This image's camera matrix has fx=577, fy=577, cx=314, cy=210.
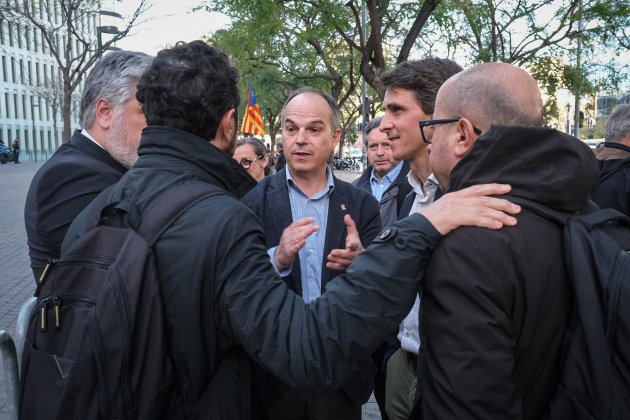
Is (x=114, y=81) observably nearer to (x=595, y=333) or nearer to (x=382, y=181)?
(x=595, y=333)

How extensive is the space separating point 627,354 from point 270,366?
0.87 m

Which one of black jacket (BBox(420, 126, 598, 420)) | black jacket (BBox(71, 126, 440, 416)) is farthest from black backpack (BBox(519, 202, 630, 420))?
black jacket (BBox(71, 126, 440, 416))

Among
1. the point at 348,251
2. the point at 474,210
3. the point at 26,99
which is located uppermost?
the point at 26,99

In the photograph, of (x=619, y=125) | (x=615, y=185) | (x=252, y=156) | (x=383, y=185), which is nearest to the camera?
(x=615, y=185)

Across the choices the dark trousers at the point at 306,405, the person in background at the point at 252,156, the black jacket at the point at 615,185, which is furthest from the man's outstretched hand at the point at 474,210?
the person in background at the point at 252,156

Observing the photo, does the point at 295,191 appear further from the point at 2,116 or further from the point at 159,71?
the point at 2,116

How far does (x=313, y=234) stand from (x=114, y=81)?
3.62ft

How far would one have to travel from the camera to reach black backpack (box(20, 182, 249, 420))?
1.50m

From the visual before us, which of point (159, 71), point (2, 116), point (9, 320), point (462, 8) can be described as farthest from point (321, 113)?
point (2, 116)

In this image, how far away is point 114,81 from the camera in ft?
8.12

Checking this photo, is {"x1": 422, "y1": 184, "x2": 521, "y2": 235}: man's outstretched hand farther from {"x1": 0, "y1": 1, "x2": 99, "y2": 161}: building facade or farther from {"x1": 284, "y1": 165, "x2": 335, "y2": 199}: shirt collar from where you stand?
{"x1": 0, "y1": 1, "x2": 99, "y2": 161}: building facade

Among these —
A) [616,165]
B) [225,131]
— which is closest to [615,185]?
[616,165]

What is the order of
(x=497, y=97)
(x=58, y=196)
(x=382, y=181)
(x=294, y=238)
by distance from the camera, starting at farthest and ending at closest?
(x=382, y=181) < (x=58, y=196) < (x=294, y=238) < (x=497, y=97)

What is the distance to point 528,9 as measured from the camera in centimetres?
1402
